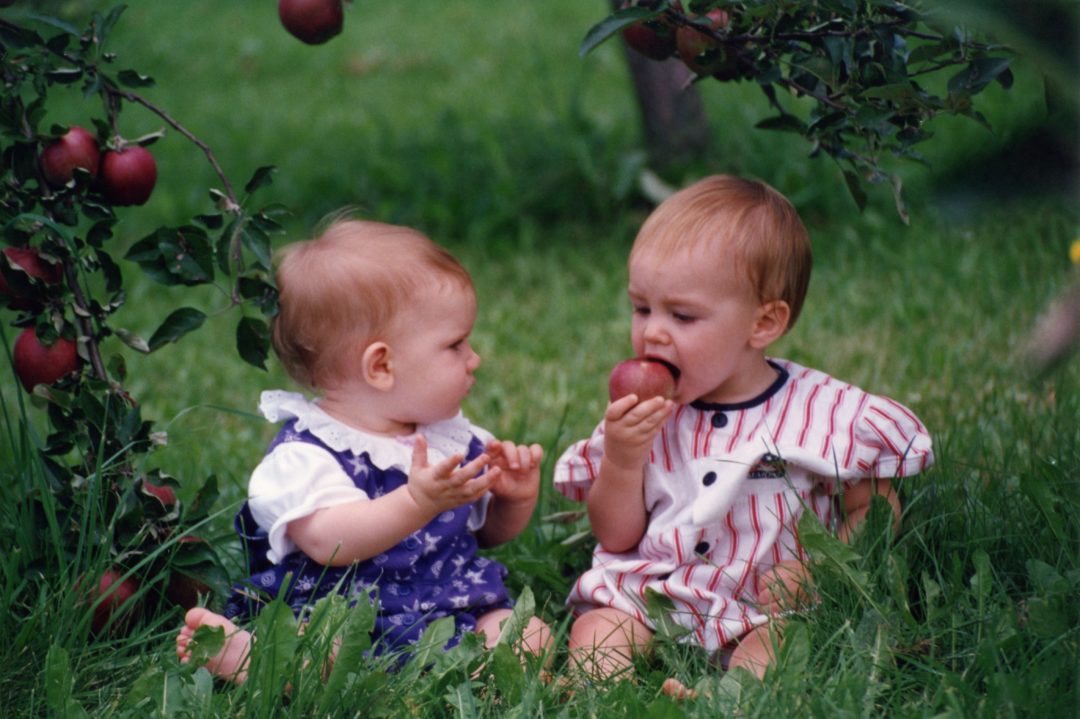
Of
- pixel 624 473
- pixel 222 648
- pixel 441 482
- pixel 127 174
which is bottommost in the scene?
pixel 222 648

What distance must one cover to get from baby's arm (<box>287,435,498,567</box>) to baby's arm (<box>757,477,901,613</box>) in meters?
0.51

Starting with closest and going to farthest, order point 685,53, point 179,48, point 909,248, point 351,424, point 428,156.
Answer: point 685,53 → point 351,424 → point 909,248 → point 428,156 → point 179,48

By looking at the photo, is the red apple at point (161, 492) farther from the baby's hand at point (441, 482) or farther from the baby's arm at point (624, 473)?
the baby's arm at point (624, 473)

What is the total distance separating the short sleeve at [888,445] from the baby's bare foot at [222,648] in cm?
106

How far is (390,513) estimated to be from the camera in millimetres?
2076

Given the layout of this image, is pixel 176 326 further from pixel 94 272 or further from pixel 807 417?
pixel 807 417

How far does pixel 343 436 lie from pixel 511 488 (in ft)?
1.05

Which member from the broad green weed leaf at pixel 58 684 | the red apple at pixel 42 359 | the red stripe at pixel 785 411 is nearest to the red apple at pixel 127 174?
the red apple at pixel 42 359

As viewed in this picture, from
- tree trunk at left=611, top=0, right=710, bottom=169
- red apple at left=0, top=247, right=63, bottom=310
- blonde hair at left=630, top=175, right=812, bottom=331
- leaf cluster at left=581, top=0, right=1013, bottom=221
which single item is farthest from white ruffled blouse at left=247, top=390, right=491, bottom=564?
tree trunk at left=611, top=0, right=710, bottom=169

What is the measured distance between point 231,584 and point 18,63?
94 centimetres

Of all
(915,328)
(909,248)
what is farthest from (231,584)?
(909,248)

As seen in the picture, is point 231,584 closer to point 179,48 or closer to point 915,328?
point 915,328

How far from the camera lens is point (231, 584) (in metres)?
2.24

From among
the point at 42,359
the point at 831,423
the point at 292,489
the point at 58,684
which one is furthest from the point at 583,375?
the point at 58,684
